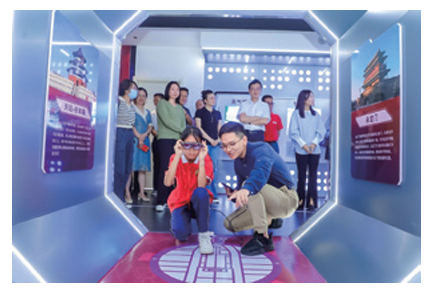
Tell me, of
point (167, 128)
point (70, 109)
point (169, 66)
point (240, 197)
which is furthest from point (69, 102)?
point (169, 66)

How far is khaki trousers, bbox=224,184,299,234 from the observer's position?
5.97ft

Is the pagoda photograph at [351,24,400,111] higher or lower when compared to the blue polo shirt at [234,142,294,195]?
higher

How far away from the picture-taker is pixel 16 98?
3.57ft

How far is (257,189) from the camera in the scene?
68.4 inches

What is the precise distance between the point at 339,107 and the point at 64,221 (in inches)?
72.4

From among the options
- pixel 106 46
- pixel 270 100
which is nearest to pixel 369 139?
pixel 106 46

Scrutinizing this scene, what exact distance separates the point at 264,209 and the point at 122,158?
5.39ft

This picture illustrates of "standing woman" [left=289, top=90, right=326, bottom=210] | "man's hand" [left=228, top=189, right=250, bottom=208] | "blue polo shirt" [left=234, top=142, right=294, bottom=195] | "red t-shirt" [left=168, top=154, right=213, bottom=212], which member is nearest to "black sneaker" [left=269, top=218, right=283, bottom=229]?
"blue polo shirt" [left=234, top=142, right=294, bottom=195]

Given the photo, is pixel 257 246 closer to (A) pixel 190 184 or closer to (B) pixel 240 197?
(B) pixel 240 197

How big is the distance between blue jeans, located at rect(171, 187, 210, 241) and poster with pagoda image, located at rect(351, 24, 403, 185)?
0.97 m

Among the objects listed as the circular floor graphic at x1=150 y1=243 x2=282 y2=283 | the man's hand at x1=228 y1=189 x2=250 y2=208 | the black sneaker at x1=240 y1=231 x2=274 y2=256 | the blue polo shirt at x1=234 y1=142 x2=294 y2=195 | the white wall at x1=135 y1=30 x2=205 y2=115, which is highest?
the white wall at x1=135 y1=30 x2=205 y2=115

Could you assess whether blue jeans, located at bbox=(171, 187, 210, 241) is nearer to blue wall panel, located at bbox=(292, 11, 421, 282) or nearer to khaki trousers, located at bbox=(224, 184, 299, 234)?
khaki trousers, located at bbox=(224, 184, 299, 234)

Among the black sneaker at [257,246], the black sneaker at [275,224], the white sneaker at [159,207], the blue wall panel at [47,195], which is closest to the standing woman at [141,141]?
the white sneaker at [159,207]

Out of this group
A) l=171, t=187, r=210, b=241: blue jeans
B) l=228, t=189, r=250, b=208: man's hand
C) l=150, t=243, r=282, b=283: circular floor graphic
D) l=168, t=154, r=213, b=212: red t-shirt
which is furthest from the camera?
l=168, t=154, r=213, b=212: red t-shirt
